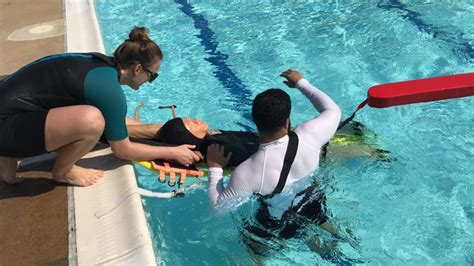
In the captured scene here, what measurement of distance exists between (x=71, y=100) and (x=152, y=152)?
572 mm

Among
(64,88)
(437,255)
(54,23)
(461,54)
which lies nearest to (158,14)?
(54,23)

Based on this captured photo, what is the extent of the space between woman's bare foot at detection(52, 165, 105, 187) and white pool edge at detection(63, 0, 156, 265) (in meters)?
0.04

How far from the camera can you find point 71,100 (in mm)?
2758

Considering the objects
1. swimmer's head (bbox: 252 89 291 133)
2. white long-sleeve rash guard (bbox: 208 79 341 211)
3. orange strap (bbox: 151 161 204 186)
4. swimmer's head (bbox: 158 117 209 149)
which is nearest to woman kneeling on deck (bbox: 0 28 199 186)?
orange strap (bbox: 151 161 204 186)

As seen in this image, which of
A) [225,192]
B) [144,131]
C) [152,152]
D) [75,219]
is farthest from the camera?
[144,131]

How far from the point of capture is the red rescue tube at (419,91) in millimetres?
2891

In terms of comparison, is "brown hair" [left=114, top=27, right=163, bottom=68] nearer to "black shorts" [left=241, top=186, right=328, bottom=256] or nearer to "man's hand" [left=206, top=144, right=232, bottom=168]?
"man's hand" [left=206, top=144, right=232, bottom=168]

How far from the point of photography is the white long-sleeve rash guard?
249cm

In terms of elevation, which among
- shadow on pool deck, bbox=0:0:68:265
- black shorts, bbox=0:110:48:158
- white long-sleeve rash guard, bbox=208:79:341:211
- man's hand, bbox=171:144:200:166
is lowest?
shadow on pool deck, bbox=0:0:68:265

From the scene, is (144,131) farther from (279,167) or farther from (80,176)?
(279,167)

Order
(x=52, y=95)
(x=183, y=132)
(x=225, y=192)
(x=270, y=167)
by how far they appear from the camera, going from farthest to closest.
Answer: (x=183, y=132) < (x=52, y=95) < (x=225, y=192) < (x=270, y=167)

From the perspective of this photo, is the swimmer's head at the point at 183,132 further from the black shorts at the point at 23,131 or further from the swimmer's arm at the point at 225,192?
the black shorts at the point at 23,131

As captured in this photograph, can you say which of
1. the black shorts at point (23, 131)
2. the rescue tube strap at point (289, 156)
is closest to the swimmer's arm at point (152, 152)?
the black shorts at point (23, 131)

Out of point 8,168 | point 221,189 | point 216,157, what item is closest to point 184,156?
point 216,157
